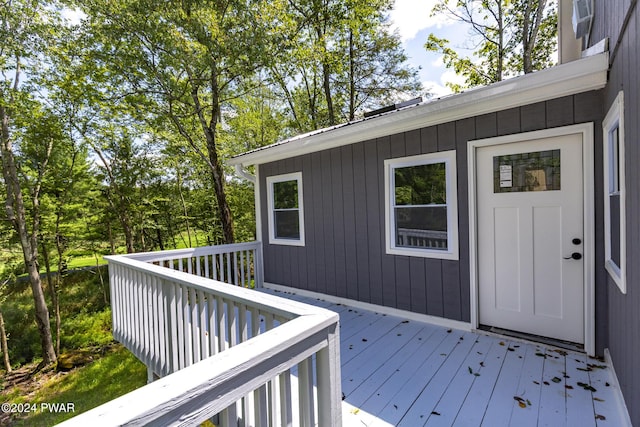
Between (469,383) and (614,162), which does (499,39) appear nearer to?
(614,162)

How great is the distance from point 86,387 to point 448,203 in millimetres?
6588

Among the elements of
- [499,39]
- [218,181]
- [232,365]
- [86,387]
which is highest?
[499,39]

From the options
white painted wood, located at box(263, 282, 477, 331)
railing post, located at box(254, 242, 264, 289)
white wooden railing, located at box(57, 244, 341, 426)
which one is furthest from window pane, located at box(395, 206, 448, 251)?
railing post, located at box(254, 242, 264, 289)

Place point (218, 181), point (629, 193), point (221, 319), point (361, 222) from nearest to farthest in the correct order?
point (629, 193) < point (221, 319) < point (361, 222) < point (218, 181)

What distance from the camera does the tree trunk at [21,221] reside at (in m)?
6.56

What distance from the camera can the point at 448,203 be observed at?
340cm

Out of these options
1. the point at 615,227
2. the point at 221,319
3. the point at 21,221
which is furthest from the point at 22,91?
the point at 615,227

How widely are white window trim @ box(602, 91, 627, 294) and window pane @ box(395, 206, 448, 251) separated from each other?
1.36 metres

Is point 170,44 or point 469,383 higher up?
point 170,44

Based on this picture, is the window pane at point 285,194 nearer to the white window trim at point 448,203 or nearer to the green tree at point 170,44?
the white window trim at point 448,203

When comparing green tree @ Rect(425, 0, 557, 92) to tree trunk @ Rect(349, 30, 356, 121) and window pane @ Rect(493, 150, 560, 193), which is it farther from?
window pane @ Rect(493, 150, 560, 193)

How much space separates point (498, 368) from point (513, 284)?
0.94 metres

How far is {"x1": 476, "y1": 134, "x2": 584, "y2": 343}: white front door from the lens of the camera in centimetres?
274

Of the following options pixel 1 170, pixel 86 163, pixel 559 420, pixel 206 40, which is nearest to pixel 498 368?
pixel 559 420
